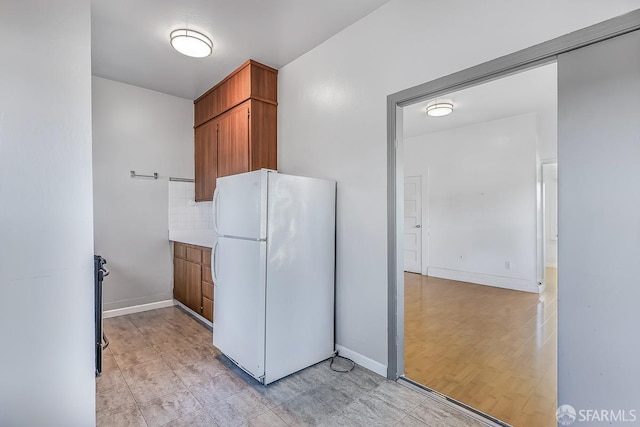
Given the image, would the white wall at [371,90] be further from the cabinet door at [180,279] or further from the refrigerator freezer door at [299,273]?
the cabinet door at [180,279]

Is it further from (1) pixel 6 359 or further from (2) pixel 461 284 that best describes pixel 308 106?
(2) pixel 461 284

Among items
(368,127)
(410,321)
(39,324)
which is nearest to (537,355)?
(410,321)

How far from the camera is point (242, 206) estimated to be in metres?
2.38

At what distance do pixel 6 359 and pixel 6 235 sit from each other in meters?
0.53

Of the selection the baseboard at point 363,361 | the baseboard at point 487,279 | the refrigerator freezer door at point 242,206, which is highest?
the refrigerator freezer door at point 242,206

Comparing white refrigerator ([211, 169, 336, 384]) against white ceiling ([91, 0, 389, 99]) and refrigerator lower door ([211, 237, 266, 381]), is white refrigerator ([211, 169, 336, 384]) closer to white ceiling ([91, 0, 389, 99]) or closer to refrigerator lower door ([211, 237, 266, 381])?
refrigerator lower door ([211, 237, 266, 381])

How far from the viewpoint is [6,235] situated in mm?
1334

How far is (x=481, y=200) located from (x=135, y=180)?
17.0 ft

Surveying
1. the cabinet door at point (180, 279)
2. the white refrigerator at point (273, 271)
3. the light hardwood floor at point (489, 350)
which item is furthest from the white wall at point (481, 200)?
the cabinet door at point (180, 279)

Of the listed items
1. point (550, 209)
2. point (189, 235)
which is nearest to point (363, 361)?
point (189, 235)

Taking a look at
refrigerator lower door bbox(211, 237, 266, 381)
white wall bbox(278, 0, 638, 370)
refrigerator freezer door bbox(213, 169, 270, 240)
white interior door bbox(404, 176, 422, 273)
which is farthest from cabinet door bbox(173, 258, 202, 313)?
white interior door bbox(404, 176, 422, 273)

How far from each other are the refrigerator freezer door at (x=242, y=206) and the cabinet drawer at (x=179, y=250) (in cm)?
140

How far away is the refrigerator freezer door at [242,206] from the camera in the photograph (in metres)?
2.21

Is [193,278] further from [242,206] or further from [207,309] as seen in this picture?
[242,206]
